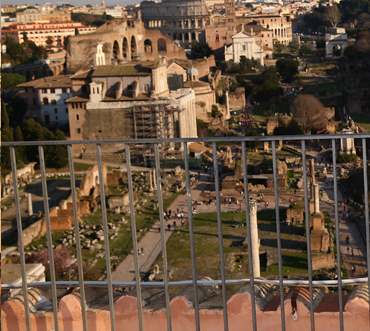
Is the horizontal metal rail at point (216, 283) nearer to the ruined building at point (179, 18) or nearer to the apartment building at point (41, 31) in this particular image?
the apartment building at point (41, 31)

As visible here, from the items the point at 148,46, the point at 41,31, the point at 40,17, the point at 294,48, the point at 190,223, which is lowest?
the point at 294,48

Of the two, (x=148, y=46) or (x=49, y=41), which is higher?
(x=49, y=41)

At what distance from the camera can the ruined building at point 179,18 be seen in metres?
43.2

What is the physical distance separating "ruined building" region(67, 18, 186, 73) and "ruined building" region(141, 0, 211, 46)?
12749 millimetres

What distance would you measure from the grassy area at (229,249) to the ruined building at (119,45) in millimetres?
13189

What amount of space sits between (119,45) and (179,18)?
19.5 metres

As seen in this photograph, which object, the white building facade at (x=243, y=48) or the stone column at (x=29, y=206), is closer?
the stone column at (x=29, y=206)

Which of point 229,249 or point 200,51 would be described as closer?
point 229,249

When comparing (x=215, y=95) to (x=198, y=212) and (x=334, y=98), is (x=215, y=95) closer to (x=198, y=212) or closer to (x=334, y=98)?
(x=334, y=98)

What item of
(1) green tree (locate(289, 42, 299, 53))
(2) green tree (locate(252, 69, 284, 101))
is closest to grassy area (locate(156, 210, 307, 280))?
(2) green tree (locate(252, 69, 284, 101))

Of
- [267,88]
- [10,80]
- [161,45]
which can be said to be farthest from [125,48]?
[267,88]

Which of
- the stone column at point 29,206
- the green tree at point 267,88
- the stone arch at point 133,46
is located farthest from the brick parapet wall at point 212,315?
the stone arch at point 133,46

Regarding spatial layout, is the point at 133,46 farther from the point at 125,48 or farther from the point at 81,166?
the point at 81,166

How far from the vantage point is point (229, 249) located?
9.66 m
